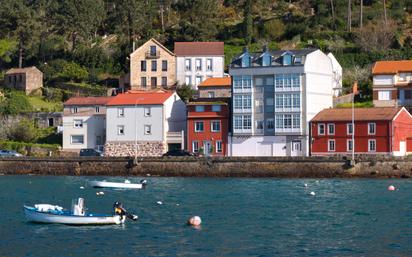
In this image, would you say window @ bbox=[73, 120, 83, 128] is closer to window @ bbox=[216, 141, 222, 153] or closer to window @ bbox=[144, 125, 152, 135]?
window @ bbox=[144, 125, 152, 135]

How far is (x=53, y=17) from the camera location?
13788 cm

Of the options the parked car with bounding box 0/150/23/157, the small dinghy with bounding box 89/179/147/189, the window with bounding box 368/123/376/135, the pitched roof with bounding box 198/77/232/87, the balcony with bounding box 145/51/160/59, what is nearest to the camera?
the small dinghy with bounding box 89/179/147/189

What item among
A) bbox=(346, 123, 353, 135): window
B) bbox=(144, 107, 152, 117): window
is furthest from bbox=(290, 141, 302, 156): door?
bbox=(144, 107, 152, 117): window

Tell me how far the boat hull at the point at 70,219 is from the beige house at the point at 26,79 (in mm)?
71149

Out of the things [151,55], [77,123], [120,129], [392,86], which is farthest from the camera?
[151,55]

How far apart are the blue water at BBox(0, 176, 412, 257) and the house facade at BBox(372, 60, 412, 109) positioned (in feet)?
69.6

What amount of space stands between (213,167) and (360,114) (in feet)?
52.0

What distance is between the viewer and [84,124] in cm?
11088

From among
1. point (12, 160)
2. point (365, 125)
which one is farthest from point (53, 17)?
point (365, 125)

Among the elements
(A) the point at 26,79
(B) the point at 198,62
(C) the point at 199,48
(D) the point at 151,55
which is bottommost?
(A) the point at 26,79

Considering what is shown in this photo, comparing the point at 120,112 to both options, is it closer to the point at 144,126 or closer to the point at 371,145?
the point at 144,126

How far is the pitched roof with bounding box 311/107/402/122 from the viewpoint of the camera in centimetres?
9488

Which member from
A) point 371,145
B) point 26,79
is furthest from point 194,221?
point 26,79

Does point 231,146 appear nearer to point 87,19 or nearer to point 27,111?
point 27,111
